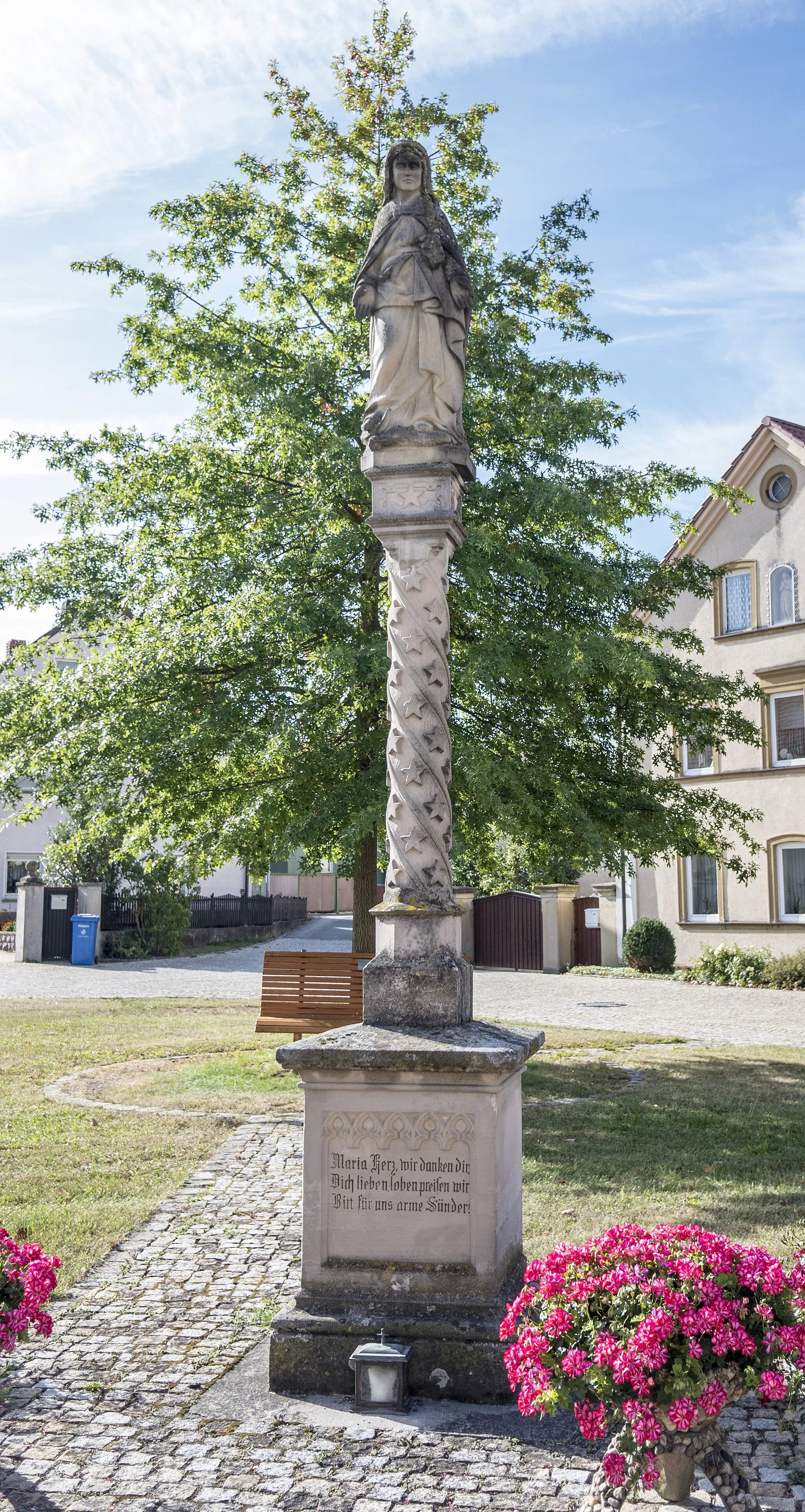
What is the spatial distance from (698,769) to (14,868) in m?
22.2

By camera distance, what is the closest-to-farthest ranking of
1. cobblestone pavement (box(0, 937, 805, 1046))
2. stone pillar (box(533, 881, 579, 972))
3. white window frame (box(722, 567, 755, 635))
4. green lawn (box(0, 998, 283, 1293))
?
1. green lawn (box(0, 998, 283, 1293))
2. cobblestone pavement (box(0, 937, 805, 1046))
3. white window frame (box(722, 567, 755, 635))
4. stone pillar (box(533, 881, 579, 972))

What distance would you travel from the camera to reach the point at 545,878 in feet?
113

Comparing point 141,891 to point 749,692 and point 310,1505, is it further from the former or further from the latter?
point 310,1505

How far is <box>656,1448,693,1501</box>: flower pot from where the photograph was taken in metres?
3.32

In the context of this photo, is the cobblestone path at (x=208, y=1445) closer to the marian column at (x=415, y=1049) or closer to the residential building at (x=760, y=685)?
the marian column at (x=415, y=1049)

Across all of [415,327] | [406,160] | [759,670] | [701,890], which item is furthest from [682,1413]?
[701,890]

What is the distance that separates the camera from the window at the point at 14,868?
3750 centimetres

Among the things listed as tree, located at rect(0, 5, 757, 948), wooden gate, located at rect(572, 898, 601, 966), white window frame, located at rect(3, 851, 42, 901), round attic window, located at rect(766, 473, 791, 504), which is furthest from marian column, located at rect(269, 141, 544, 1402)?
white window frame, located at rect(3, 851, 42, 901)

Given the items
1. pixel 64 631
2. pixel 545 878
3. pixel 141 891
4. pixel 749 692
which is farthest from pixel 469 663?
pixel 545 878

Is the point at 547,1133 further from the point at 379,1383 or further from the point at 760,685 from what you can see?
the point at 760,685

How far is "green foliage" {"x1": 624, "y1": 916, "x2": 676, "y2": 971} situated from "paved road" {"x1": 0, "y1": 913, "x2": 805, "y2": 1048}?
0.77m

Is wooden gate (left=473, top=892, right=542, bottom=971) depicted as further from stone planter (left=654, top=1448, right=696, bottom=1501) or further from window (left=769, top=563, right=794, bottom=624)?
stone planter (left=654, top=1448, right=696, bottom=1501)

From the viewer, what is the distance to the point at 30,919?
27562mm

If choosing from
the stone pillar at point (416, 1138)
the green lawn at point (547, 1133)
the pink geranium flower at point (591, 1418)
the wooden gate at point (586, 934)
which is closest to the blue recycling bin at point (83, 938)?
the wooden gate at point (586, 934)
